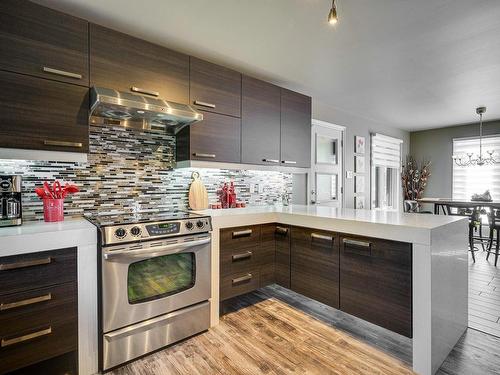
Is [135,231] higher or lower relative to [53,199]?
lower

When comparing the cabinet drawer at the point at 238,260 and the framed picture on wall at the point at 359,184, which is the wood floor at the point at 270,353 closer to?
the cabinet drawer at the point at 238,260

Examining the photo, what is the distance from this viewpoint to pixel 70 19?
6.09 ft

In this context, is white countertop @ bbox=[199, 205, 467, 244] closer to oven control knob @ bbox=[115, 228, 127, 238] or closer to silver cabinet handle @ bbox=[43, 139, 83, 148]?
oven control knob @ bbox=[115, 228, 127, 238]

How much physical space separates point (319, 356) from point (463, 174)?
5877mm

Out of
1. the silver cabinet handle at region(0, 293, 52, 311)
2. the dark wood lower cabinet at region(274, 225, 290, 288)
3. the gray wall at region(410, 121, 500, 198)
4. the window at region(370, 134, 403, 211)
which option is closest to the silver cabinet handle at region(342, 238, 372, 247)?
the dark wood lower cabinet at region(274, 225, 290, 288)

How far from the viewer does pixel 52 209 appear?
6.36 ft

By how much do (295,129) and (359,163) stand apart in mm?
2183

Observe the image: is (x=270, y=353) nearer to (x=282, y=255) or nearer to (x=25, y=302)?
(x=282, y=255)

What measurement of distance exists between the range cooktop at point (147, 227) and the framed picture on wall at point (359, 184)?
3.48 meters

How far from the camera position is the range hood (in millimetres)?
1890

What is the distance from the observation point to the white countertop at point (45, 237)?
57.0 inches

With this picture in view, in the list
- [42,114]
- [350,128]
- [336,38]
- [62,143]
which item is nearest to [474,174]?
[350,128]

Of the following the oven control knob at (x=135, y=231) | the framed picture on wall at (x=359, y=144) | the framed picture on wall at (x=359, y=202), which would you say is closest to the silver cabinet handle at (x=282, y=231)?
the oven control knob at (x=135, y=231)

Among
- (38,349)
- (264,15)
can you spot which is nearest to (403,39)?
(264,15)
